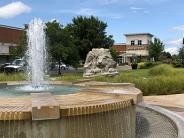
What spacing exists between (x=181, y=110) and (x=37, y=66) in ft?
15.6

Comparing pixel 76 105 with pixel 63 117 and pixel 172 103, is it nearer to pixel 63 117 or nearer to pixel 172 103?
pixel 63 117

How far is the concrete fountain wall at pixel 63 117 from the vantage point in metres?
6.31

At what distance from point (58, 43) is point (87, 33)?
16.9 metres

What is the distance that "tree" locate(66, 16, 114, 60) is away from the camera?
5644 cm

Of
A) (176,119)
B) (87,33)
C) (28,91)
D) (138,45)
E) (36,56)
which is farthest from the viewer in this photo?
(138,45)

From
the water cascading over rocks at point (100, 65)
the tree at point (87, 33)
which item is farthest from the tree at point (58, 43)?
the tree at point (87, 33)

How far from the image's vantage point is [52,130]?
651 cm

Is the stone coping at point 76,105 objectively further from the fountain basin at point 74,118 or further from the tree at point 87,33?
the tree at point 87,33

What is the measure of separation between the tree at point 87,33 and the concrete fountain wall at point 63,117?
48525 millimetres

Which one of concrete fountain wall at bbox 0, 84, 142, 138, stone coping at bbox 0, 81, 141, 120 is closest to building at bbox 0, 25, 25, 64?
stone coping at bbox 0, 81, 141, 120

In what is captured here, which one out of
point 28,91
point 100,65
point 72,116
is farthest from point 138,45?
point 72,116

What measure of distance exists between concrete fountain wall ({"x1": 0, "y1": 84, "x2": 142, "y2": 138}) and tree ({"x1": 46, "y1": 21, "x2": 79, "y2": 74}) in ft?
107

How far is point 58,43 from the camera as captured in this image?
135 feet

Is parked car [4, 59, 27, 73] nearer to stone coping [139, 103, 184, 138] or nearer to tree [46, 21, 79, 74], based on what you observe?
tree [46, 21, 79, 74]
